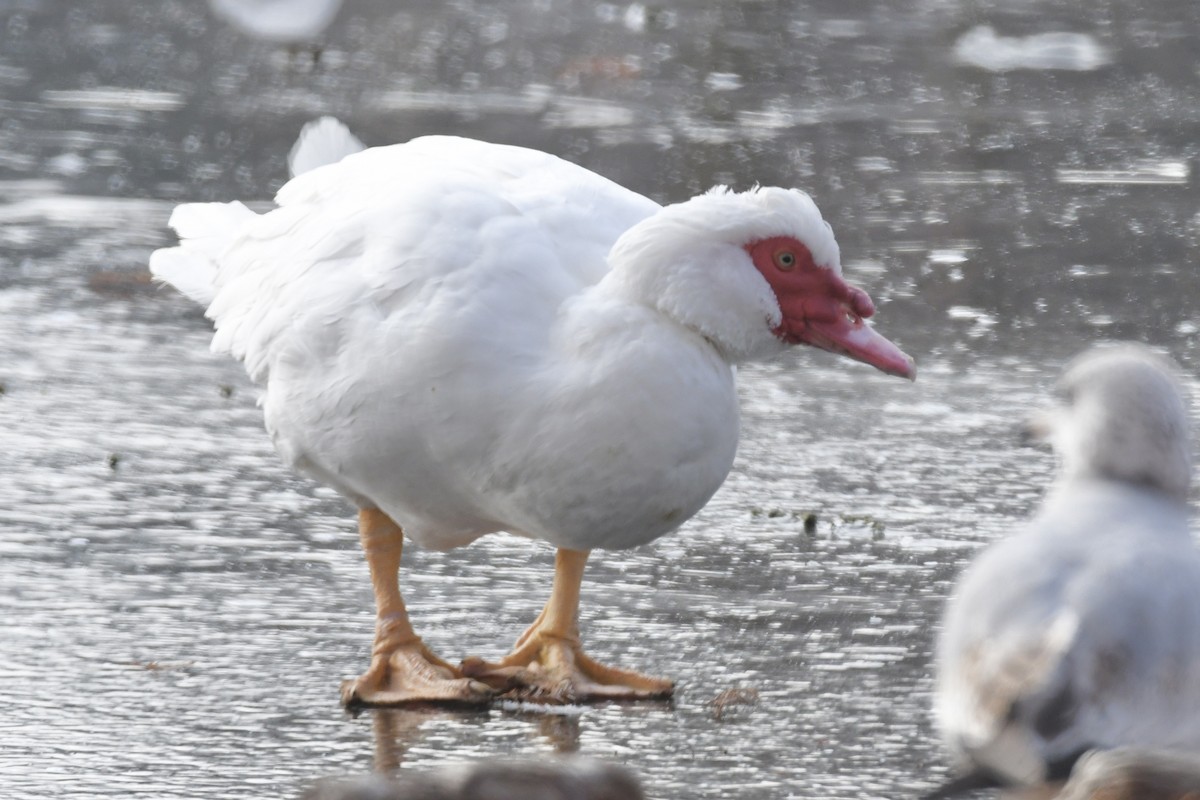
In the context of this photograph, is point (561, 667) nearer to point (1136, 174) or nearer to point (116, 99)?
point (1136, 174)

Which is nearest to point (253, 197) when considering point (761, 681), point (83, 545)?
point (83, 545)

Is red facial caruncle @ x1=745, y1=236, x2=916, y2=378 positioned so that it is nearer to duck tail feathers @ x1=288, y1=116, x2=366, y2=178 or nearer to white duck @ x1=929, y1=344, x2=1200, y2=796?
white duck @ x1=929, y1=344, x2=1200, y2=796

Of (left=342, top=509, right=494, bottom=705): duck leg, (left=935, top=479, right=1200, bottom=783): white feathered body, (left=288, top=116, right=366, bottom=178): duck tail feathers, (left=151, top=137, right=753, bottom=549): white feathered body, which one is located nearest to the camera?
(left=935, top=479, right=1200, bottom=783): white feathered body

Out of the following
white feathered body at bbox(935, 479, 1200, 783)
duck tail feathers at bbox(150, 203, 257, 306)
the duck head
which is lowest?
white feathered body at bbox(935, 479, 1200, 783)

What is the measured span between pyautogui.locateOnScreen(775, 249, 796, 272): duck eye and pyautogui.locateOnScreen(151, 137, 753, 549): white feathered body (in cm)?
13

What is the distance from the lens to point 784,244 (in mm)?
4070

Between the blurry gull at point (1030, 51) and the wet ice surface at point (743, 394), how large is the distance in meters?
0.17

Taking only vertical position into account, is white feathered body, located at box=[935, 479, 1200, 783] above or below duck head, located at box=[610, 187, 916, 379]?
below

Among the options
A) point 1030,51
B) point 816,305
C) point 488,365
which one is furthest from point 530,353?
point 1030,51

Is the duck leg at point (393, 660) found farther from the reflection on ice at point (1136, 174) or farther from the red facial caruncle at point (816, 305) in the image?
the reflection on ice at point (1136, 174)

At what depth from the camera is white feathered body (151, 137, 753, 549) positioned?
3912 millimetres

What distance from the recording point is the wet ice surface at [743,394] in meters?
4.09

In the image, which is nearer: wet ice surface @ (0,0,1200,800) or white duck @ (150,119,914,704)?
white duck @ (150,119,914,704)

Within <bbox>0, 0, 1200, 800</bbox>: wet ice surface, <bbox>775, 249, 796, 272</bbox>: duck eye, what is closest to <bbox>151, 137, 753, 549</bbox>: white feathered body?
<bbox>775, 249, 796, 272</bbox>: duck eye
